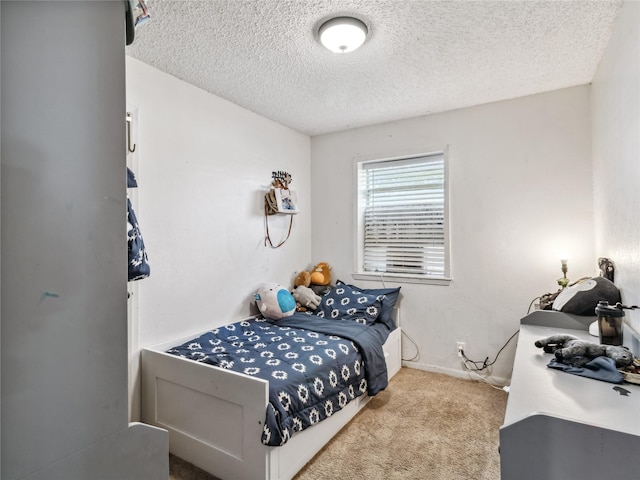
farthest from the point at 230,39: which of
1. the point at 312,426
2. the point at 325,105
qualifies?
the point at 312,426

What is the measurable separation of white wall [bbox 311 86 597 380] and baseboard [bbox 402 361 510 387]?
2 cm

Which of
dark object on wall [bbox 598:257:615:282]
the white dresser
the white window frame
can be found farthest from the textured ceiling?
the white dresser

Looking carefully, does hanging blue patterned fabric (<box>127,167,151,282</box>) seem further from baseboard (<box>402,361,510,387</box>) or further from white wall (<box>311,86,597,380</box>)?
baseboard (<box>402,361,510,387</box>)

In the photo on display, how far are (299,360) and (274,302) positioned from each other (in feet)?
3.00

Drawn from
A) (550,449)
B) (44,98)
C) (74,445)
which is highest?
(44,98)

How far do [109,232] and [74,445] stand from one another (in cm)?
26

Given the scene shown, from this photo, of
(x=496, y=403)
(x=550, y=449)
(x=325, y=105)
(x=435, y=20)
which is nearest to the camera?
(x=550, y=449)

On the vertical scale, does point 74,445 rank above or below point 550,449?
above

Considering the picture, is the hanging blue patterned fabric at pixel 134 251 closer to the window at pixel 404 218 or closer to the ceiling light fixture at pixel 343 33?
the ceiling light fixture at pixel 343 33

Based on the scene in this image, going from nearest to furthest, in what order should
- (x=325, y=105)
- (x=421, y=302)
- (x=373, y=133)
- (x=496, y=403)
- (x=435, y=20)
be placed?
(x=435, y=20)
(x=496, y=403)
(x=325, y=105)
(x=421, y=302)
(x=373, y=133)

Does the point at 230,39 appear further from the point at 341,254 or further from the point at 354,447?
the point at 354,447

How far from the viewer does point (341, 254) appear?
3646mm

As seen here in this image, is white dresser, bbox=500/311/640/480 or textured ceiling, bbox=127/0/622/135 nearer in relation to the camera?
white dresser, bbox=500/311/640/480

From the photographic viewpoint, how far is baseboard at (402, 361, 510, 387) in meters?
2.82
